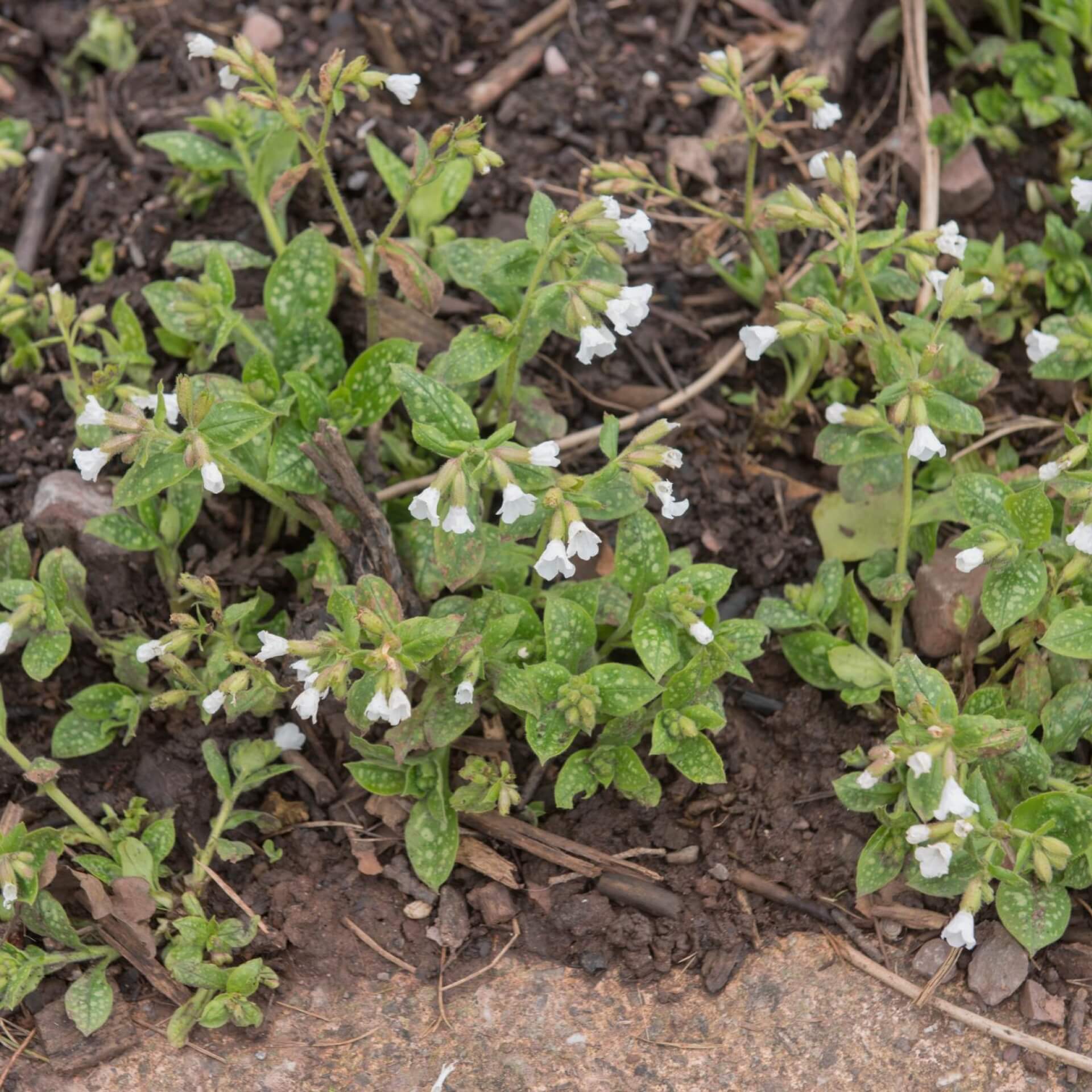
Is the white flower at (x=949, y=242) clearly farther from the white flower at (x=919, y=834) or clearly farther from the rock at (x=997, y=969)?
the rock at (x=997, y=969)

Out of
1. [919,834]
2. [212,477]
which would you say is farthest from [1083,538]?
[212,477]

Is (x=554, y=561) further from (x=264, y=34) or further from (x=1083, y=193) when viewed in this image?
(x=264, y=34)

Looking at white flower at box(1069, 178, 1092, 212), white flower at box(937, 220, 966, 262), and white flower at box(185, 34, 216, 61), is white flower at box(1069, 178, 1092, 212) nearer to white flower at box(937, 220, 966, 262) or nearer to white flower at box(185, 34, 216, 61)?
white flower at box(937, 220, 966, 262)

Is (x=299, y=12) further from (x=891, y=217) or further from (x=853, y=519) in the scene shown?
(x=853, y=519)

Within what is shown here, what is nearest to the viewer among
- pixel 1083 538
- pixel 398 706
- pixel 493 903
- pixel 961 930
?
pixel 398 706

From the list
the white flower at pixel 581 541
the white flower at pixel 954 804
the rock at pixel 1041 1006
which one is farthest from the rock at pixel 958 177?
the rock at pixel 1041 1006

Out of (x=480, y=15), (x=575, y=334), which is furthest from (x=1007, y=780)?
(x=480, y=15)
